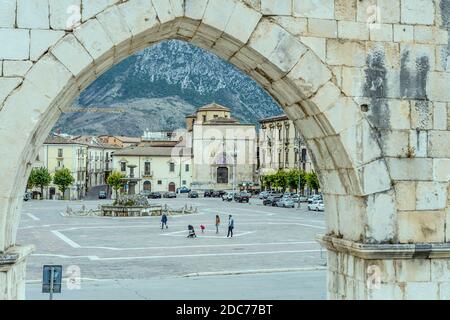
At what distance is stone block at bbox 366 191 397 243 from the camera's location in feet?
24.0

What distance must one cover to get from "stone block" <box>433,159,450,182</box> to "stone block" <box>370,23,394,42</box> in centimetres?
161

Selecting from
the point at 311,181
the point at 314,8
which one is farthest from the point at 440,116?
the point at 311,181

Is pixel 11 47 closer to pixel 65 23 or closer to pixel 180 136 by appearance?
pixel 65 23

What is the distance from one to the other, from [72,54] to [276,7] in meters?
2.37

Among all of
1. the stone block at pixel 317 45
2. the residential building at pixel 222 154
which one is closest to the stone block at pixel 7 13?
the stone block at pixel 317 45

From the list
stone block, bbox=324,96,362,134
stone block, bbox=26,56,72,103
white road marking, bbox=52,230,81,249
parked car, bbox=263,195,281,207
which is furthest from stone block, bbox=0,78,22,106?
parked car, bbox=263,195,281,207

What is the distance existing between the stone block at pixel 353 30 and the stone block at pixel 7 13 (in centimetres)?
367

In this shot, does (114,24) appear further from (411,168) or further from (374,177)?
(411,168)

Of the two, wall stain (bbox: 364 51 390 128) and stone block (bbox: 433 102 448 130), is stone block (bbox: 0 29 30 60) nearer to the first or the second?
wall stain (bbox: 364 51 390 128)

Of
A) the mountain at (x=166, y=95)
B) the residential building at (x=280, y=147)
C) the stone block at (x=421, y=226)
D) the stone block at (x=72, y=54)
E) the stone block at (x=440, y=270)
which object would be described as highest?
the mountain at (x=166, y=95)

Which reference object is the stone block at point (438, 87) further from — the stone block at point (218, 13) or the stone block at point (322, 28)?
the stone block at point (218, 13)

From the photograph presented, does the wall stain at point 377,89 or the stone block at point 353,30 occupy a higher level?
the stone block at point 353,30

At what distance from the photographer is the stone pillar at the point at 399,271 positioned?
727 centimetres
